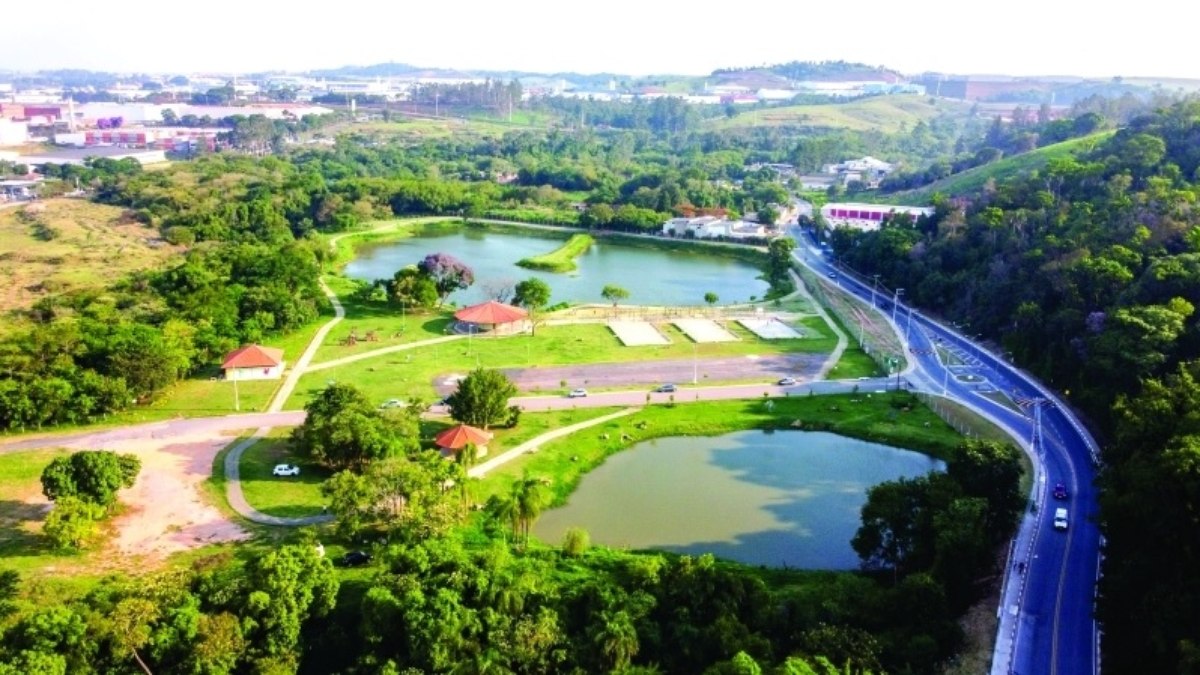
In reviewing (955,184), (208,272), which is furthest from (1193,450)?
(955,184)

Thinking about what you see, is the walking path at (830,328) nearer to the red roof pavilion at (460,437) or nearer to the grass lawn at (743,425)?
the grass lawn at (743,425)

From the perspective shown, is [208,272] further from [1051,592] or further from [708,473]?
[1051,592]

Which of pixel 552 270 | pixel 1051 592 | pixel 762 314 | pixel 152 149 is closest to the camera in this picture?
pixel 1051 592

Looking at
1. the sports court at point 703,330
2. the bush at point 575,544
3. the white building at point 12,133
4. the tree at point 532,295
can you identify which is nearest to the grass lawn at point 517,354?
the sports court at point 703,330

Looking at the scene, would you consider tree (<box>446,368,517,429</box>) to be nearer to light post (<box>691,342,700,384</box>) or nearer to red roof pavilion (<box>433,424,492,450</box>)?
red roof pavilion (<box>433,424,492,450</box>)

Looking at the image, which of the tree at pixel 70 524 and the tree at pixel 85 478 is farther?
the tree at pixel 85 478
